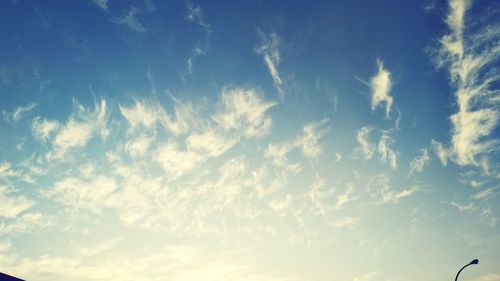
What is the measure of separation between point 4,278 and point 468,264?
114ft

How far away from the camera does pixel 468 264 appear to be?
25078 mm

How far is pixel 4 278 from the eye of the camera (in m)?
24.4

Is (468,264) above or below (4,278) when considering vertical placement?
above
